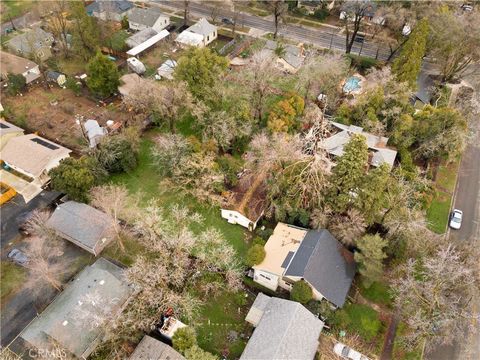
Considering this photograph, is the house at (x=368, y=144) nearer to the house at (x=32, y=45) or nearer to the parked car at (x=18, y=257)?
the parked car at (x=18, y=257)

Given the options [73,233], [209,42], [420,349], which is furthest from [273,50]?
[420,349]

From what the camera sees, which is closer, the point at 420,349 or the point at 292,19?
the point at 420,349

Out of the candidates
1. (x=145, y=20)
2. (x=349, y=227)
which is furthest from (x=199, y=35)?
(x=349, y=227)

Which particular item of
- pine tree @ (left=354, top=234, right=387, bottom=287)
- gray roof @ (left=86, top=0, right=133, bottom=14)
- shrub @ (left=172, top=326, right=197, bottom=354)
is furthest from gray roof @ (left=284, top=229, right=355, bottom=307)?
gray roof @ (left=86, top=0, right=133, bottom=14)

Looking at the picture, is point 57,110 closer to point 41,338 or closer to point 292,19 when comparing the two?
point 41,338

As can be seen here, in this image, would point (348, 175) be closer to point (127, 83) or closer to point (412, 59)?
point (412, 59)

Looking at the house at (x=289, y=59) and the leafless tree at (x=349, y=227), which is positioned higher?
the house at (x=289, y=59)

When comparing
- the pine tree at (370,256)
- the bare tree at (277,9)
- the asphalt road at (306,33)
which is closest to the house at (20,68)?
the asphalt road at (306,33)
